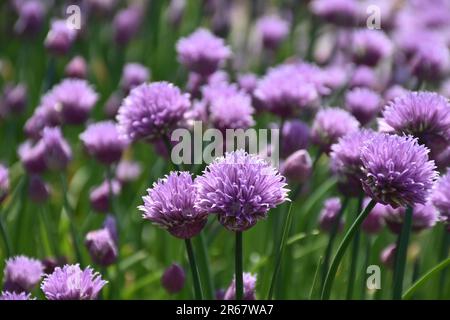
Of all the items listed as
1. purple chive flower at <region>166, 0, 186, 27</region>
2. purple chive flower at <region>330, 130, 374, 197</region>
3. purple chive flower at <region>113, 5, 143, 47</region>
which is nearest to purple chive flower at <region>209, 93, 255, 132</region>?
purple chive flower at <region>330, 130, 374, 197</region>

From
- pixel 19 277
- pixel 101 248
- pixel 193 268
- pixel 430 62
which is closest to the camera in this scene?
pixel 193 268

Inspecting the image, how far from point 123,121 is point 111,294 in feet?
1.25

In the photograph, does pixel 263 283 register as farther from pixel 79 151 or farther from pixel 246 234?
pixel 79 151

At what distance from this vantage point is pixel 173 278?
1.24 metres

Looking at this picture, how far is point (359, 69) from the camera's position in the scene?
6.29 feet

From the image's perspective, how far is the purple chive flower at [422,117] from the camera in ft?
3.45

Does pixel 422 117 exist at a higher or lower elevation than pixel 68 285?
higher

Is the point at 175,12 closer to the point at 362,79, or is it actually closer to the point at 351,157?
the point at 362,79

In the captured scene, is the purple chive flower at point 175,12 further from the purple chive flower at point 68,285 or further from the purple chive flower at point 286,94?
the purple chive flower at point 68,285

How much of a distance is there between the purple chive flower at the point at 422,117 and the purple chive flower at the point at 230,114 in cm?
33

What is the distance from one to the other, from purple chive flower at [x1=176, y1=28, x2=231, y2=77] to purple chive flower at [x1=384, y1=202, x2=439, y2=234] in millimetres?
514

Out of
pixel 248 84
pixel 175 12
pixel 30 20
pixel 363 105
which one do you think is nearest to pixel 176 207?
pixel 363 105

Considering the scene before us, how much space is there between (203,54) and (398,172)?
74 centimetres

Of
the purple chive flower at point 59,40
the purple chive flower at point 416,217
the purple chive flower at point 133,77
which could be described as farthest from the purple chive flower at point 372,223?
the purple chive flower at point 59,40
